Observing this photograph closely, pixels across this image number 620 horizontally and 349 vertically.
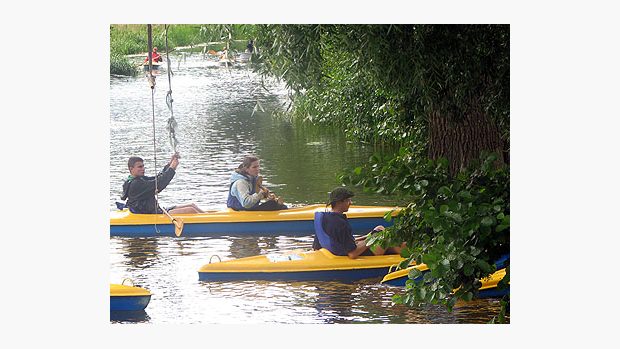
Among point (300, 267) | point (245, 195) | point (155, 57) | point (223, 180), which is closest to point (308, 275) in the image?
point (300, 267)

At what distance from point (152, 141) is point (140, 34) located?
66cm

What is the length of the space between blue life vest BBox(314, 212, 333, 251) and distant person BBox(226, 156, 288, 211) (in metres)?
0.21

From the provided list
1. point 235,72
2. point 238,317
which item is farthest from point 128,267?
point 235,72

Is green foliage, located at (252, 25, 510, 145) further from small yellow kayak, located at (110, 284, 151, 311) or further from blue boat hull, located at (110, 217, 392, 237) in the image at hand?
small yellow kayak, located at (110, 284, 151, 311)

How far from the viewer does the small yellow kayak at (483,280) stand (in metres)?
7.98

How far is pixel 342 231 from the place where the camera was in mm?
8172

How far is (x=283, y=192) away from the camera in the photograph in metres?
8.36

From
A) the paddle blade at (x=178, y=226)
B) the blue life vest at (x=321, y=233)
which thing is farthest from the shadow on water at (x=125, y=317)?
the blue life vest at (x=321, y=233)

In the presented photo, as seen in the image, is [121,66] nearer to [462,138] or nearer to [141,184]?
[141,184]

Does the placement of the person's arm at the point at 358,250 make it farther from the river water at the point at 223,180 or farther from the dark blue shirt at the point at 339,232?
the river water at the point at 223,180

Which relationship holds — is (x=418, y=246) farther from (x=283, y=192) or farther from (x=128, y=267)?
(x=128, y=267)

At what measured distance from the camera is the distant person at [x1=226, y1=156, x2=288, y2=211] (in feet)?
26.8

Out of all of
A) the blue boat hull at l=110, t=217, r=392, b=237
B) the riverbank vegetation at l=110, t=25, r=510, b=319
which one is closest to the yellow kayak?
the blue boat hull at l=110, t=217, r=392, b=237

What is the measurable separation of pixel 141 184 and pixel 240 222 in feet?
2.08
